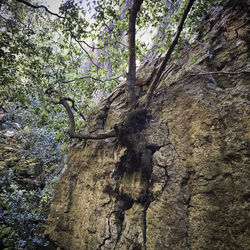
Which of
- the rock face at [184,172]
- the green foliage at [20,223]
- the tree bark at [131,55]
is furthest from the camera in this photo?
the green foliage at [20,223]

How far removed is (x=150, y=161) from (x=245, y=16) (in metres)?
4.24

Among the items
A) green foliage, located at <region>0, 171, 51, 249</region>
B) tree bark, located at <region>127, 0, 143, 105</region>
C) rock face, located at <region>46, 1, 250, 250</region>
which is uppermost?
tree bark, located at <region>127, 0, 143, 105</region>

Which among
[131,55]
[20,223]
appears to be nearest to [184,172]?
[131,55]

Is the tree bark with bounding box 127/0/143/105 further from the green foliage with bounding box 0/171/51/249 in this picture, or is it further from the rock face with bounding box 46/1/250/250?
the green foliage with bounding box 0/171/51/249

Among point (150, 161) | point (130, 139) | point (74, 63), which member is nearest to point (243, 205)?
point (150, 161)

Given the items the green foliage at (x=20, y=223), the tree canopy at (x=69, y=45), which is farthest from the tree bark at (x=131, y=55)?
the green foliage at (x=20, y=223)

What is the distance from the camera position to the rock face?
259 centimetres

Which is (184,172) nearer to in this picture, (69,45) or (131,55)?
(131,55)

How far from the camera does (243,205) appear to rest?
7.79 feet

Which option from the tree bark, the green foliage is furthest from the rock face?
the green foliage

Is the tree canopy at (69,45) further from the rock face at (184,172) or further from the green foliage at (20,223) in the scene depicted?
the green foliage at (20,223)

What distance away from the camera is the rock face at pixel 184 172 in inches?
102

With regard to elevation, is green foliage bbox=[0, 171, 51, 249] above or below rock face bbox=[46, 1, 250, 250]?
below

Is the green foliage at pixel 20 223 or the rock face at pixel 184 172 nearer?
the rock face at pixel 184 172
